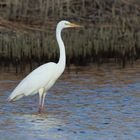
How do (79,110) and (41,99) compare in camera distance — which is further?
(41,99)

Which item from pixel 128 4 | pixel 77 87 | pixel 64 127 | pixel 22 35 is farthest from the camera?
pixel 128 4

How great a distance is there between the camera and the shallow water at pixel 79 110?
977 cm

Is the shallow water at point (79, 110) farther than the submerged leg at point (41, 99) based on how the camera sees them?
No

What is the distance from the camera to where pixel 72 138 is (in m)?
9.45

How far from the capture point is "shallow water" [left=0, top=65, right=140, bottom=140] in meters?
9.77

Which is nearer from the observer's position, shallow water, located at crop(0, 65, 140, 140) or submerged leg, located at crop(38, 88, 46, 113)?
shallow water, located at crop(0, 65, 140, 140)

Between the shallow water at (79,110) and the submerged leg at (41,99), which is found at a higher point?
the submerged leg at (41,99)

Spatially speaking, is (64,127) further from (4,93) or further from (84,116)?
(4,93)

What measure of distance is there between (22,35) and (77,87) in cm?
561

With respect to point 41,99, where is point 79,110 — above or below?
below

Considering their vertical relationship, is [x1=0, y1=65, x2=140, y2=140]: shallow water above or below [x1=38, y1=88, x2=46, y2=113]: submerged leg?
below

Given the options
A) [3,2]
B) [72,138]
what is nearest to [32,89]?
[72,138]

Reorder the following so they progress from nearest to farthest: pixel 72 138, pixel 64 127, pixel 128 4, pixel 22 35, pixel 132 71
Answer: pixel 72 138 < pixel 64 127 < pixel 132 71 < pixel 22 35 < pixel 128 4

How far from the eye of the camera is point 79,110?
11.6 meters
